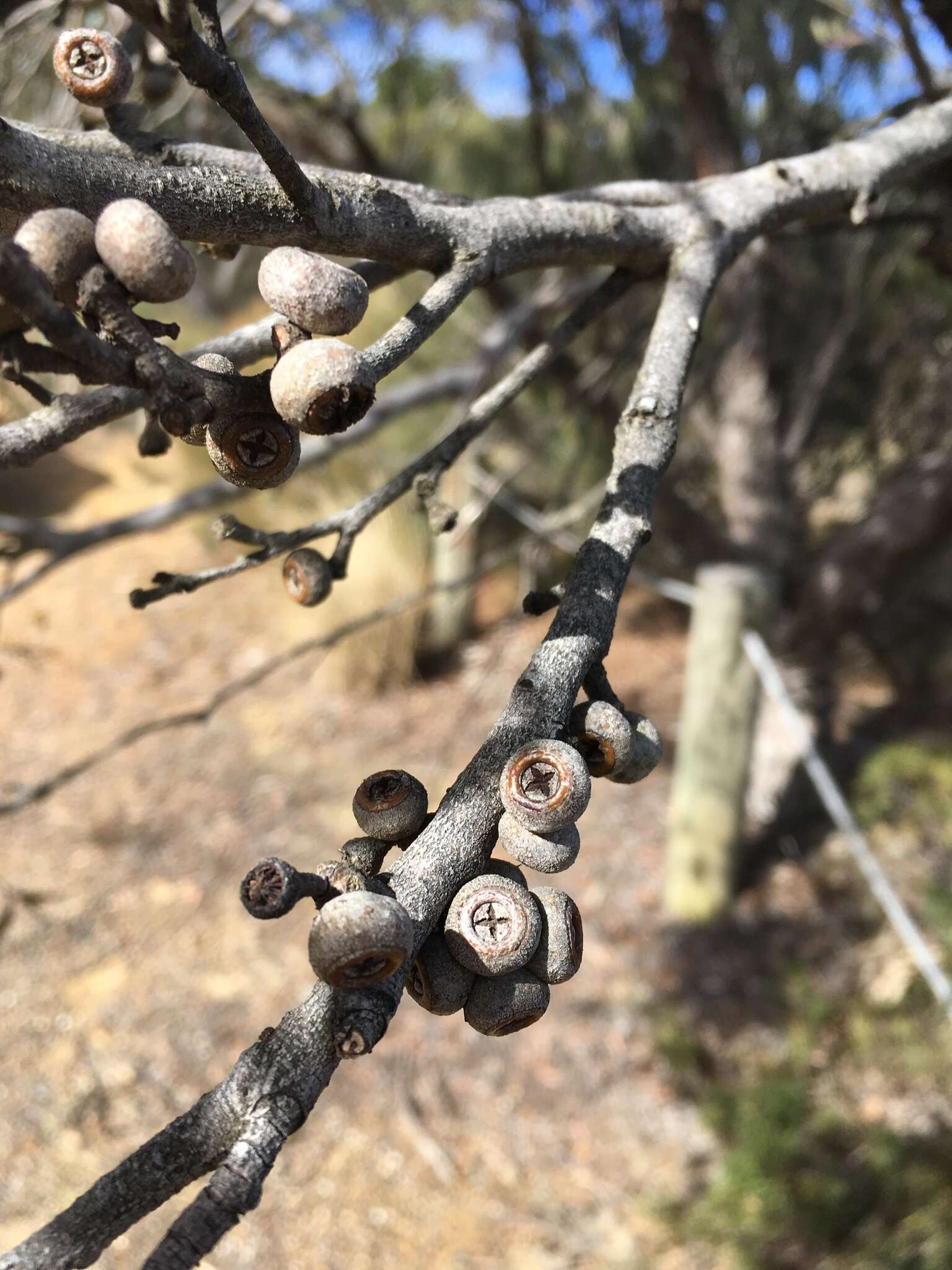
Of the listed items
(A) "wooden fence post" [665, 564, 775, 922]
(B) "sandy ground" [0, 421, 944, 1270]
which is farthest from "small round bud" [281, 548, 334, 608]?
(A) "wooden fence post" [665, 564, 775, 922]

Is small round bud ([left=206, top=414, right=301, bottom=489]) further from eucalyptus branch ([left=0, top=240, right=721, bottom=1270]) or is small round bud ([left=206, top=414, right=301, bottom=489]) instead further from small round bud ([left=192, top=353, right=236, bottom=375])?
eucalyptus branch ([left=0, top=240, right=721, bottom=1270])

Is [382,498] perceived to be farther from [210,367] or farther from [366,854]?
[366,854]

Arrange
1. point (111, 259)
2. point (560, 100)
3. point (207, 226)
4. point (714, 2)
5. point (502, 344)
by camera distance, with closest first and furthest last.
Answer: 1. point (111, 259)
2. point (207, 226)
3. point (502, 344)
4. point (714, 2)
5. point (560, 100)

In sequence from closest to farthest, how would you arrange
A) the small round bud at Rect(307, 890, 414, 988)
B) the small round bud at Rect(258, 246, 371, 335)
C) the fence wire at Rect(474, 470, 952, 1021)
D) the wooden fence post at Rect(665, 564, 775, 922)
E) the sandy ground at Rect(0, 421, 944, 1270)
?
1. the small round bud at Rect(307, 890, 414, 988)
2. the small round bud at Rect(258, 246, 371, 335)
3. the fence wire at Rect(474, 470, 952, 1021)
4. the sandy ground at Rect(0, 421, 944, 1270)
5. the wooden fence post at Rect(665, 564, 775, 922)

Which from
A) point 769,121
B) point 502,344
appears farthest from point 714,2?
point 502,344

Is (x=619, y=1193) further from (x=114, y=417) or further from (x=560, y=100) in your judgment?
(x=560, y=100)

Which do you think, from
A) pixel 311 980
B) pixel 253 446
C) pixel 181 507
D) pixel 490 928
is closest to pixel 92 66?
pixel 253 446
